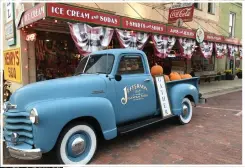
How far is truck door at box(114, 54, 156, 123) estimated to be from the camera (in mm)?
4938

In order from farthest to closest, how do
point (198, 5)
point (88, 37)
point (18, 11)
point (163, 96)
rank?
point (198, 5) → point (18, 11) → point (88, 37) → point (163, 96)

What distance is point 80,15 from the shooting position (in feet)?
24.8

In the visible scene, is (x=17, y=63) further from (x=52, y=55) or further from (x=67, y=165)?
(x=67, y=165)

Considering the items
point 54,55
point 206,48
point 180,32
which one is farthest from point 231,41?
point 54,55

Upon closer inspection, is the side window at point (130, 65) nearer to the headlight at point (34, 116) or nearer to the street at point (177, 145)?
the street at point (177, 145)

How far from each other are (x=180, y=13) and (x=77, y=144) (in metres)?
10.4

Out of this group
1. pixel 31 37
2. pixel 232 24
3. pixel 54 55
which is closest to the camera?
pixel 31 37

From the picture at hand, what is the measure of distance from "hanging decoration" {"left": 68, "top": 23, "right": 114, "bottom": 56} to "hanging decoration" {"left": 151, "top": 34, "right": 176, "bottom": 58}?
2668 mm

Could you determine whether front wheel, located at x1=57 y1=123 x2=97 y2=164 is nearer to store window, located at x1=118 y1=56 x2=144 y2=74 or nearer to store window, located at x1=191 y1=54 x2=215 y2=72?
store window, located at x1=118 y1=56 x2=144 y2=74

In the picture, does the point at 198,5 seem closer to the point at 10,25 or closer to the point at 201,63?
the point at 201,63

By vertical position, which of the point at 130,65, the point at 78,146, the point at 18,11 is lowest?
the point at 78,146

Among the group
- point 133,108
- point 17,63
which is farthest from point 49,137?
point 17,63

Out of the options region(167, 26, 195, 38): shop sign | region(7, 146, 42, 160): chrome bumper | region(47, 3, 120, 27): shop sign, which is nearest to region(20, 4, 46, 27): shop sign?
region(47, 3, 120, 27): shop sign

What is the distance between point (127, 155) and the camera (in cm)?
458
